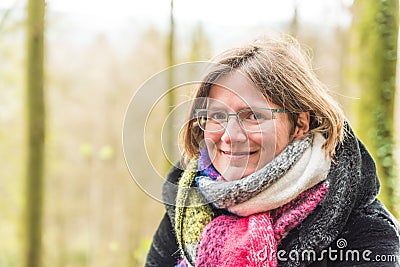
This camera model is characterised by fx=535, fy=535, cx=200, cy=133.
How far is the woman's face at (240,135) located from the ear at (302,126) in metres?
0.02

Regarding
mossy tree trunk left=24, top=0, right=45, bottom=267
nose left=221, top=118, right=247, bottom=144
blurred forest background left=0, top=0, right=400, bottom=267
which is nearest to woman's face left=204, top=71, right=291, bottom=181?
nose left=221, top=118, right=247, bottom=144

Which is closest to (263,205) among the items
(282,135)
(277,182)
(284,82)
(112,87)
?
(277,182)

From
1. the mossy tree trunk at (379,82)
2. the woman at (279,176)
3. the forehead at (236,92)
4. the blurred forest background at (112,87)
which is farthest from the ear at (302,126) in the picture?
the mossy tree trunk at (379,82)

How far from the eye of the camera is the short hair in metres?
1.18

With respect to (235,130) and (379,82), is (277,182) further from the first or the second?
(379,82)

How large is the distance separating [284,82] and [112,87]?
4.82 metres

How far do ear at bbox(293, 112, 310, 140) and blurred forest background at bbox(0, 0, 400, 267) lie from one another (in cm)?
166

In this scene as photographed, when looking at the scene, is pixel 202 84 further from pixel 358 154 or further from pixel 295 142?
pixel 358 154

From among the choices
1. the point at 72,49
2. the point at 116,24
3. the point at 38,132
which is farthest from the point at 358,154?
the point at 72,49

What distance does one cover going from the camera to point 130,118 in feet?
3.68

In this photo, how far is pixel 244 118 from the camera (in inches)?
44.6

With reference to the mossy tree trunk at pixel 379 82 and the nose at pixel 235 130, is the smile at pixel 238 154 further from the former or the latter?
the mossy tree trunk at pixel 379 82

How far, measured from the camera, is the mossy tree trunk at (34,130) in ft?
9.68

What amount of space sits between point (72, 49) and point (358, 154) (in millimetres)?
4942
